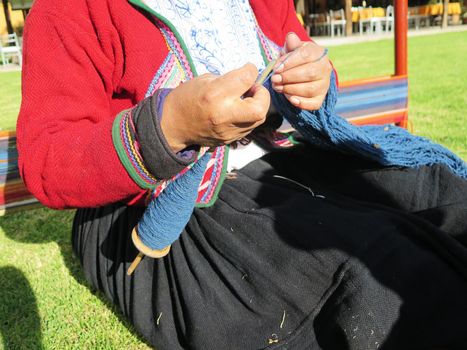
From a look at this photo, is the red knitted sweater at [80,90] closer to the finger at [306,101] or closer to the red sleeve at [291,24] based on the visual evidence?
the finger at [306,101]

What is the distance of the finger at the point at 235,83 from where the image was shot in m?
0.86

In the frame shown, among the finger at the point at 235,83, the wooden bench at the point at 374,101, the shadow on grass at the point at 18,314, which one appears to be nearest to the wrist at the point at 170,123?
the finger at the point at 235,83

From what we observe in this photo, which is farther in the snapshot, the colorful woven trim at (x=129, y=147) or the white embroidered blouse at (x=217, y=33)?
the white embroidered blouse at (x=217, y=33)

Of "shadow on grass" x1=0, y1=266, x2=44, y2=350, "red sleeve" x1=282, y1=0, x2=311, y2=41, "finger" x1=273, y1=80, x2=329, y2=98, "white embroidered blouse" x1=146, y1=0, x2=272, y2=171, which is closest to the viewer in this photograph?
"finger" x1=273, y1=80, x2=329, y2=98

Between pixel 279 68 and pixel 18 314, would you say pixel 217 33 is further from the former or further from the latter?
pixel 18 314

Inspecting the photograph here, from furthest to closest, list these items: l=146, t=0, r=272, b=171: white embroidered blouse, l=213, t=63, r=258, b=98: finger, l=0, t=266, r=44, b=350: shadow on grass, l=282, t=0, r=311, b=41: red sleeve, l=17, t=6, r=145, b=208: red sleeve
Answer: l=282, t=0, r=311, b=41: red sleeve
l=0, t=266, r=44, b=350: shadow on grass
l=146, t=0, r=272, b=171: white embroidered blouse
l=17, t=6, r=145, b=208: red sleeve
l=213, t=63, r=258, b=98: finger

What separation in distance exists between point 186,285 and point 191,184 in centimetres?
26

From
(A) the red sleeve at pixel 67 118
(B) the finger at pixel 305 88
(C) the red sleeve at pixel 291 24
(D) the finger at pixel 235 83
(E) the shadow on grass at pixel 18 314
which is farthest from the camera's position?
(C) the red sleeve at pixel 291 24

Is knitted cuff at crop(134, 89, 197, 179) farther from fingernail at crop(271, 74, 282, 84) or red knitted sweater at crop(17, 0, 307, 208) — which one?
fingernail at crop(271, 74, 282, 84)

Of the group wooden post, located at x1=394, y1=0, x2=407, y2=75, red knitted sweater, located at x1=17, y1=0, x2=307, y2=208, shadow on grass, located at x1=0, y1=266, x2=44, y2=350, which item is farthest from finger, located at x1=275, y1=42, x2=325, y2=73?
wooden post, located at x1=394, y1=0, x2=407, y2=75

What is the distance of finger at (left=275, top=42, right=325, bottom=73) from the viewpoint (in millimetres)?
1074

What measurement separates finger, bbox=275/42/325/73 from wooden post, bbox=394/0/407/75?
1.65m

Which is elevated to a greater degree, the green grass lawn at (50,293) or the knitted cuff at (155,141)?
the knitted cuff at (155,141)

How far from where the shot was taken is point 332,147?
1.43 metres
